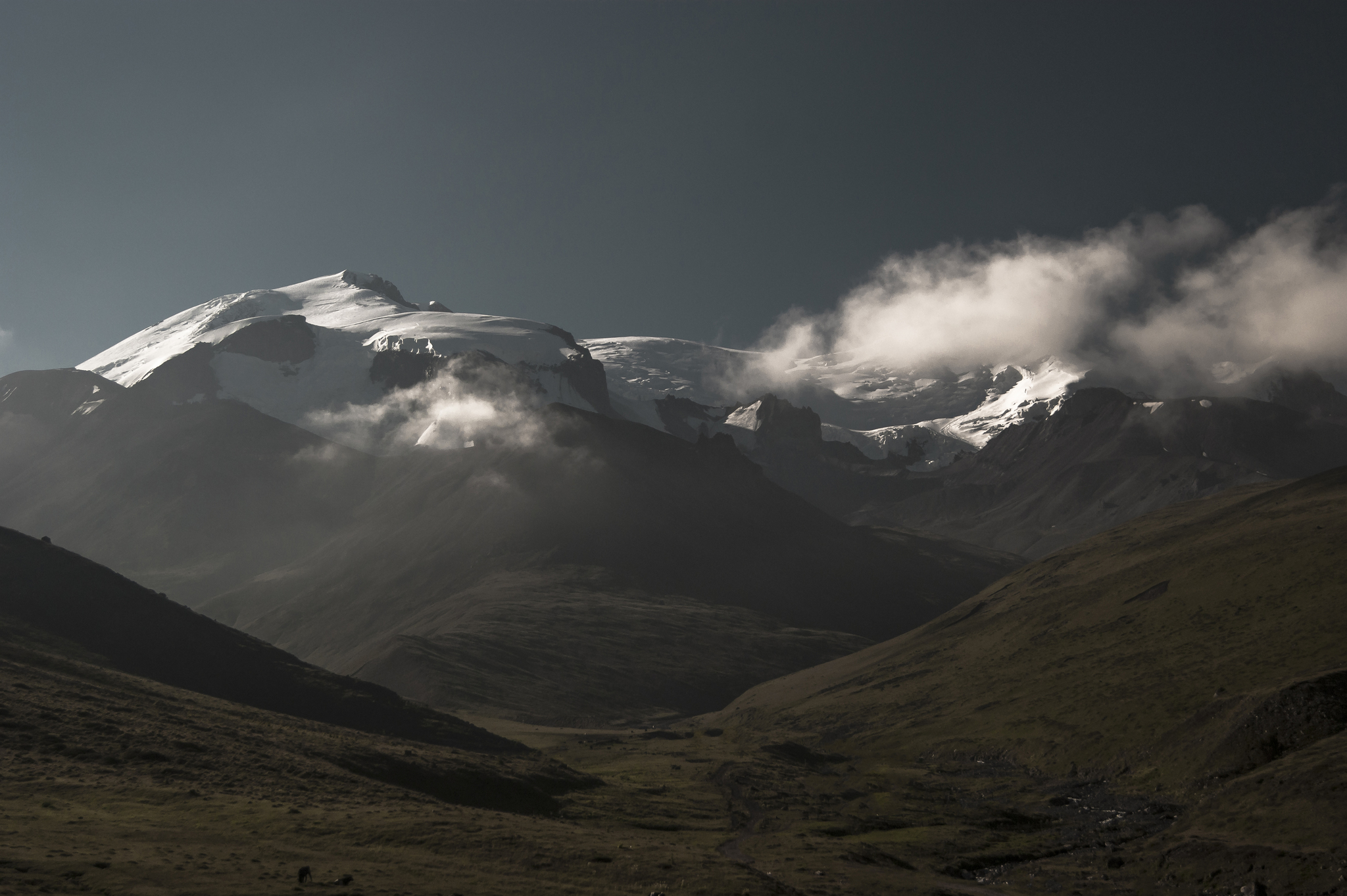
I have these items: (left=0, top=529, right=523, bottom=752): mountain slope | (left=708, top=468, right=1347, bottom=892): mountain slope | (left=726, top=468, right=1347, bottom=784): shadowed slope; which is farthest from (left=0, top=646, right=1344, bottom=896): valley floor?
(left=0, top=529, right=523, bottom=752): mountain slope

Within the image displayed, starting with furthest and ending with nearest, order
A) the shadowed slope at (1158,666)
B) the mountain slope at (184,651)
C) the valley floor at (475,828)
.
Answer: the mountain slope at (184,651)
the shadowed slope at (1158,666)
the valley floor at (475,828)

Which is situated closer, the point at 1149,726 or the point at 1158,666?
the point at 1149,726

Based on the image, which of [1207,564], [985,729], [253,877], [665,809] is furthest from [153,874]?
[1207,564]

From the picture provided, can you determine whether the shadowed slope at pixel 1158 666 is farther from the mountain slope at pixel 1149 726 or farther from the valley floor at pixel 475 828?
the valley floor at pixel 475 828

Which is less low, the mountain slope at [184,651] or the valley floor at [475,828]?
the mountain slope at [184,651]

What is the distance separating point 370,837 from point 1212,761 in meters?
78.8

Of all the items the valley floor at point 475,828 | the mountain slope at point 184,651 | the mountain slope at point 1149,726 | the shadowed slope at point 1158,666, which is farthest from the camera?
the mountain slope at point 184,651

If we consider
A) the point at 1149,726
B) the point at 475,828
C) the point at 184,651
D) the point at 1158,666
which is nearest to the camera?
the point at 475,828

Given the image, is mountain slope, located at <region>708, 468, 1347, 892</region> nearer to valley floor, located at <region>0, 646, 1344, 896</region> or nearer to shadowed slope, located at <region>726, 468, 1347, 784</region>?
shadowed slope, located at <region>726, 468, 1347, 784</region>

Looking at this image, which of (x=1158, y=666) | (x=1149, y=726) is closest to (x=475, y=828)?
(x=1149, y=726)

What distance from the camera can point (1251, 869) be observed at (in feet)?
217

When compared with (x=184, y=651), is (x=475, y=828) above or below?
below

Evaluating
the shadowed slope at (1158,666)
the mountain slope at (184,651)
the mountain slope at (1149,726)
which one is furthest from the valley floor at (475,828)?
the mountain slope at (184,651)

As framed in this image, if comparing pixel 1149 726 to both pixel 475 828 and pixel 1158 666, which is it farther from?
pixel 475 828
